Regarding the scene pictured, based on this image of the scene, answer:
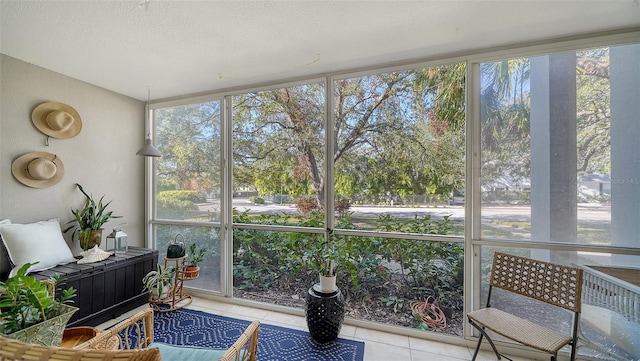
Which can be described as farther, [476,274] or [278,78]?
[278,78]

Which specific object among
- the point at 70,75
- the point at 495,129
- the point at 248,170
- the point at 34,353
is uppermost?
the point at 70,75

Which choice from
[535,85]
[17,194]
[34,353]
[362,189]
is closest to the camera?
[34,353]

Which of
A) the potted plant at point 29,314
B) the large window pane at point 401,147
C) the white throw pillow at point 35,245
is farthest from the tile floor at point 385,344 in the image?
the potted plant at point 29,314

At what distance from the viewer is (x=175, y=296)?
3.10m

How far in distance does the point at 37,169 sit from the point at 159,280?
1.63 meters

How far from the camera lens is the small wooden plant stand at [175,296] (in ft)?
9.45

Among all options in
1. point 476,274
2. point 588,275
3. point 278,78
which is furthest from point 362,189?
point 588,275

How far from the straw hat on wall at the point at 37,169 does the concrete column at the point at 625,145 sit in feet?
17.0

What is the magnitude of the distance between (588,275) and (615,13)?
1972mm

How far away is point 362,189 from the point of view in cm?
267

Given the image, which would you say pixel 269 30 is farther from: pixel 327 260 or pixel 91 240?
pixel 91 240

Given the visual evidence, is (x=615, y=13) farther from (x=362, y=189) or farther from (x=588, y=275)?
(x=362, y=189)

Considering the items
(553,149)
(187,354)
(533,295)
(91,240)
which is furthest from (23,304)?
(553,149)

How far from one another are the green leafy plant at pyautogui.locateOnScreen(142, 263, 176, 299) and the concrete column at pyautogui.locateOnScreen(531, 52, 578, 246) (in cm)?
370
